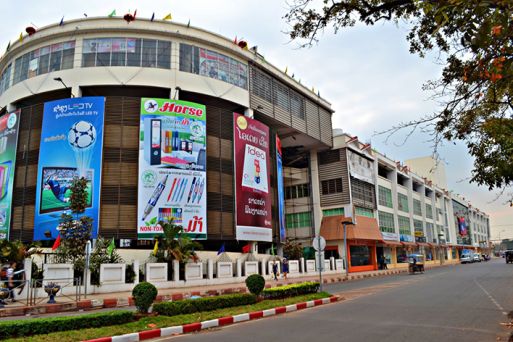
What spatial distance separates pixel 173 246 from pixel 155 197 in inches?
207

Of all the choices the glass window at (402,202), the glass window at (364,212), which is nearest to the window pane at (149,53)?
the glass window at (364,212)

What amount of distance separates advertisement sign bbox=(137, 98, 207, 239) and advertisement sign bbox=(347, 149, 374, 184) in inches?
796

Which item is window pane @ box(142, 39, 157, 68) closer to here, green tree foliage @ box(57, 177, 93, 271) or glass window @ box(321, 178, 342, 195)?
green tree foliage @ box(57, 177, 93, 271)

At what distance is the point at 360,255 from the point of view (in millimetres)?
46031

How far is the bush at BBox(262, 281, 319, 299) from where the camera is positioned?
14.3 metres

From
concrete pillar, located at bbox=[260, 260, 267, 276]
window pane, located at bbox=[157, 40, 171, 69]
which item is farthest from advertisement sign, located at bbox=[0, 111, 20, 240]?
concrete pillar, located at bbox=[260, 260, 267, 276]

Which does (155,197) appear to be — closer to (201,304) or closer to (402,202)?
(201,304)

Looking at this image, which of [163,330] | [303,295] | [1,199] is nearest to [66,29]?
[1,199]

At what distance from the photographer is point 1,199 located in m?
30.9

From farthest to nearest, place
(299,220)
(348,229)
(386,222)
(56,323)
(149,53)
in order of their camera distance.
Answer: (386,222), (299,220), (348,229), (149,53), (56,323)

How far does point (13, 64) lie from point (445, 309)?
3582cm

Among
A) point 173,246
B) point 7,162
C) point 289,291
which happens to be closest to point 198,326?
point 289,291

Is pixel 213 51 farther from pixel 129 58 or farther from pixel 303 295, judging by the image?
pixel 303 295

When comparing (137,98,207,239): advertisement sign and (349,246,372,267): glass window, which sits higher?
(137,98,207,239): advertisement sign
